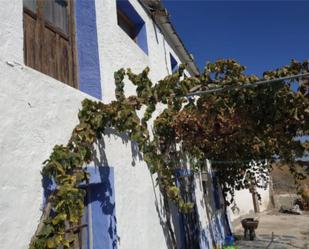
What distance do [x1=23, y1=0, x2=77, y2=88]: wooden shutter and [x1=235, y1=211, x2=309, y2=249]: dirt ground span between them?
30.8 feet

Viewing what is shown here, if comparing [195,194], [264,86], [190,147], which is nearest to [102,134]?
[264,86]

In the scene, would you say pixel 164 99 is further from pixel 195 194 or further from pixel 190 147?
pixel 195 194

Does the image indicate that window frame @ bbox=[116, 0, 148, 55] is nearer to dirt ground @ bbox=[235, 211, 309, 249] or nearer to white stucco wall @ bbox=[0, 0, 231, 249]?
white stucco wall @ bbox=[0, 0, 231, 249]

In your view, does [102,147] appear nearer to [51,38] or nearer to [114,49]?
[51,38]

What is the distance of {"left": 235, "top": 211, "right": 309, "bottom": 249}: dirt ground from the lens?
39.2 feet

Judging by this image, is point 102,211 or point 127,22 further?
point 127,22

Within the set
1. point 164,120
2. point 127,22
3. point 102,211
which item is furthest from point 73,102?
point 127,22

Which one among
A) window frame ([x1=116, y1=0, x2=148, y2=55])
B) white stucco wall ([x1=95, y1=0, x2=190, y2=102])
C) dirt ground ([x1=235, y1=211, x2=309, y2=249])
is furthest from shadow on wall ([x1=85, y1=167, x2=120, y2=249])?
dirt ground ([x1=235, y1=211, x2=309, y2=249])

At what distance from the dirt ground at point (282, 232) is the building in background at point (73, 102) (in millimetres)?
5559

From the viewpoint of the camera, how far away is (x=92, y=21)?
4863 mm

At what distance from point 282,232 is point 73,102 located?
13698 mm

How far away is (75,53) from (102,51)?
0.39m

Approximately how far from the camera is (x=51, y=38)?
4195 mm

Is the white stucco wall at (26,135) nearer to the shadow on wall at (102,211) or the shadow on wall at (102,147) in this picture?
the shadow on wall at (102,147)
